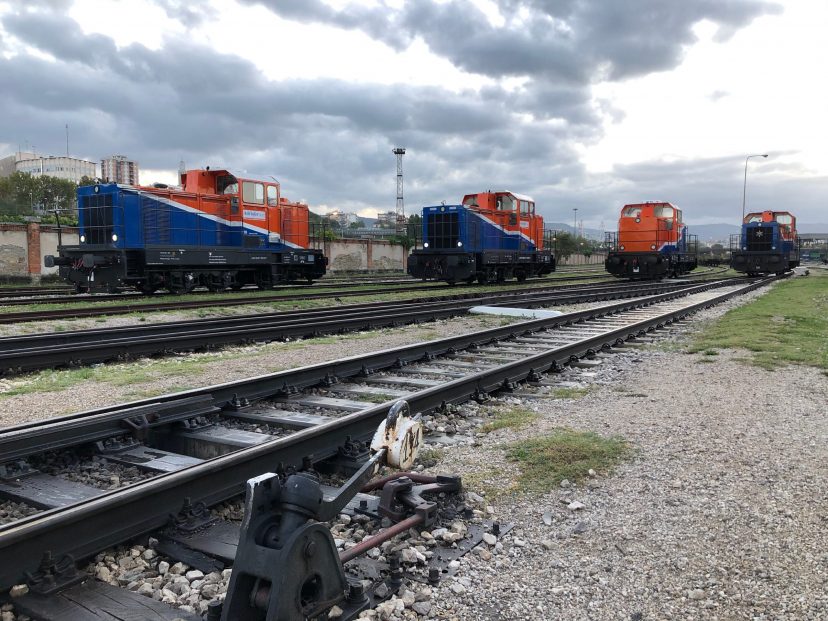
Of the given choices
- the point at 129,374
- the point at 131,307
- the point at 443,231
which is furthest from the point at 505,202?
the point at 129,374

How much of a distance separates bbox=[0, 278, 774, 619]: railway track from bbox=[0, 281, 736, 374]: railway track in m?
3.03

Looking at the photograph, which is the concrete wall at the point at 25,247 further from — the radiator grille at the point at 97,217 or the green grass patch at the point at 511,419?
the green grass patch at the point at 511,419

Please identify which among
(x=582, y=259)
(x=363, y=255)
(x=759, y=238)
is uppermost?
(x=759, y=238)

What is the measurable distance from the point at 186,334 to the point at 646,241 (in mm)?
22967

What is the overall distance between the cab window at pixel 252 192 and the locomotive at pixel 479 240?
6.18 m

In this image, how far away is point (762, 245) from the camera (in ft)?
112

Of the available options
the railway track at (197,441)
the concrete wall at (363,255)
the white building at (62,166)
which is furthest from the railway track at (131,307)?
the white building at (62,166)

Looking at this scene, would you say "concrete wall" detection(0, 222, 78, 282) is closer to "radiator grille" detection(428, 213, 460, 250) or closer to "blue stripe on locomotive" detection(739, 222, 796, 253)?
"radiator grille" detection(428, 213, 460, 250)

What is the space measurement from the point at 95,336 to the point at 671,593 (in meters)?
8.59

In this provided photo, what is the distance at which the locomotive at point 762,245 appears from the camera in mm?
33656

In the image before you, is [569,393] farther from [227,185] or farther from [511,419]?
[227,185]

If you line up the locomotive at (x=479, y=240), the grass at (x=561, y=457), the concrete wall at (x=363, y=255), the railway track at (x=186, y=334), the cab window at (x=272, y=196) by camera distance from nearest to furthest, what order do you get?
the grass at (x=561, y=457)
the railway track at (x=186, y=334)
the cab window at (x=272, y=196)
the locomotive at (x=479, y=240)
the concrete wall at (x=363, y=255)

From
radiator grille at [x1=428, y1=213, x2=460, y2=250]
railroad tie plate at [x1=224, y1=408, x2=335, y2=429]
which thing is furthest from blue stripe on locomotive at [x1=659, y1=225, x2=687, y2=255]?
railroad tie plate at [x1=224, y1=408, x2=335, y2=429]

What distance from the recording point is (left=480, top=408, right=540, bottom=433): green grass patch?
16.2 feet
